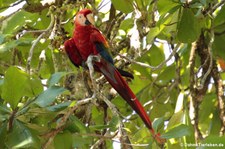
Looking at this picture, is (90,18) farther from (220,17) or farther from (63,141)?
(63,141)

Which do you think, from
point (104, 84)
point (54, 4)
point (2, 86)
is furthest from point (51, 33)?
point (2, 86)

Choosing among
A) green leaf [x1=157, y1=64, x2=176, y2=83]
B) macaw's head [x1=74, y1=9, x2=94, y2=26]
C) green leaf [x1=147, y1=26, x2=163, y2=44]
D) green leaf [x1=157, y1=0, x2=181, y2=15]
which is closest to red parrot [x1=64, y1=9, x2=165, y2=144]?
macaw's head [x1=74, y1=9, x2=94, y2=26]

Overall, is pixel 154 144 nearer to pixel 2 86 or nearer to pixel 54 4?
pixel 2 86

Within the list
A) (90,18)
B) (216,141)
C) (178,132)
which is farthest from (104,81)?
(216,141)

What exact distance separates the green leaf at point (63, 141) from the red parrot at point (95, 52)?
1.15 ft

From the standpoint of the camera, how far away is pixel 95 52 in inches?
73.5

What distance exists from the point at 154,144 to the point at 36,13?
30.3 inches

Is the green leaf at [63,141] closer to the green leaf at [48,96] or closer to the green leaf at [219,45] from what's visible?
the green leaf at [48,96]

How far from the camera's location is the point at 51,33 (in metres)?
1.79

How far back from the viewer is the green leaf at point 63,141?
4.53 feet

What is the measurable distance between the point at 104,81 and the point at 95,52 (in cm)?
11

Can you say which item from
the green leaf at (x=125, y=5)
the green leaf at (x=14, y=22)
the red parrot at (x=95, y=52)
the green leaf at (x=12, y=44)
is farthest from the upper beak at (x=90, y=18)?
the green leaf at (x=12, y=44)

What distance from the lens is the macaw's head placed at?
1.79m

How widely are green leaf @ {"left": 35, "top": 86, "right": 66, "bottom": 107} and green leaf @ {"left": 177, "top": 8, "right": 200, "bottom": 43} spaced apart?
54 centimetres
